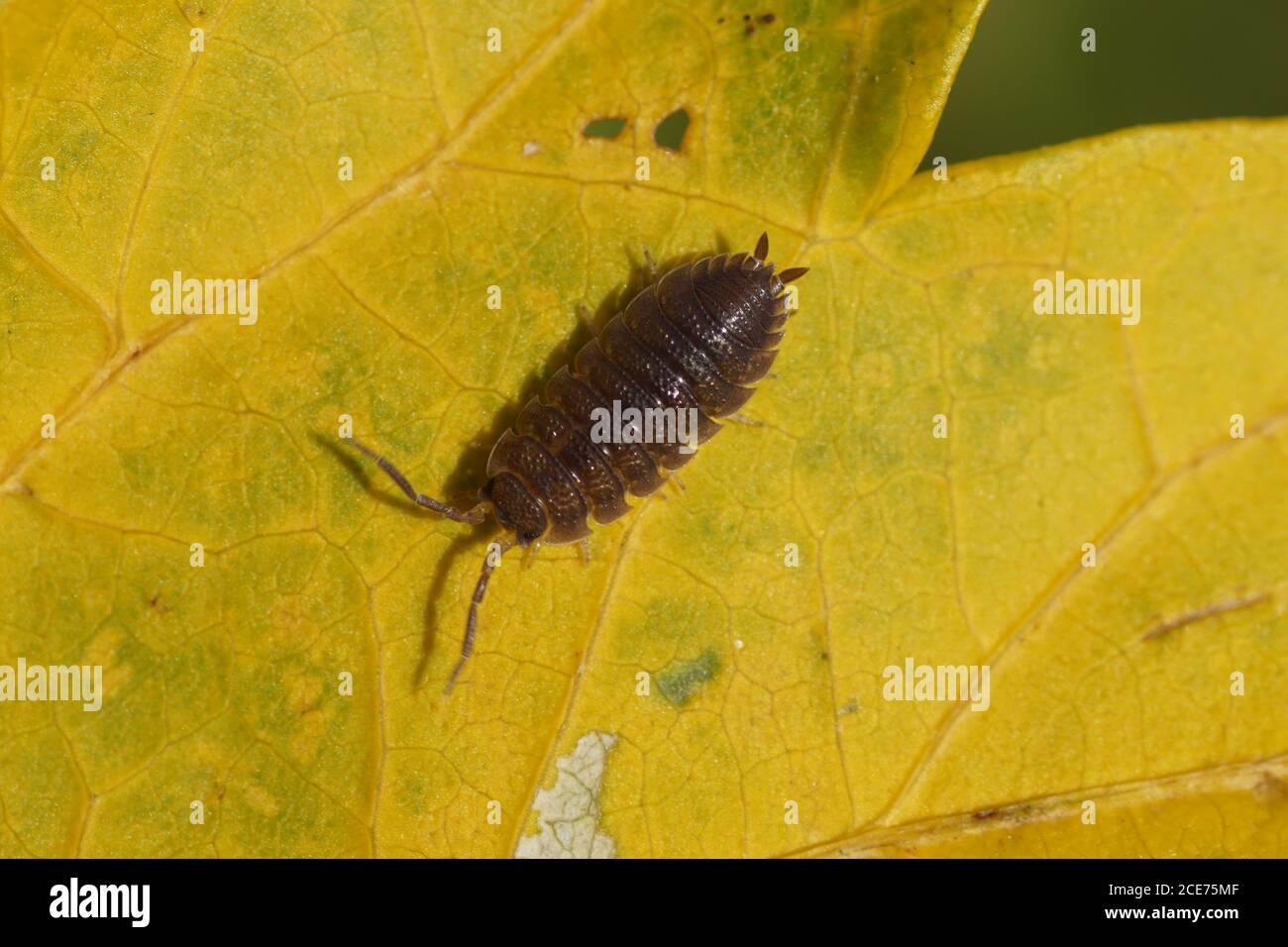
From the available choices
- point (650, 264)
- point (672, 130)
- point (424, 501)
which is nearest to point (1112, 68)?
point (672, 130)

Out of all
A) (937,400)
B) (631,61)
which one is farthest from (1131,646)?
(631,61)

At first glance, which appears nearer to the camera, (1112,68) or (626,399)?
(626,399)

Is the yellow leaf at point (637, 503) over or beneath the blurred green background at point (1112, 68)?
beneath

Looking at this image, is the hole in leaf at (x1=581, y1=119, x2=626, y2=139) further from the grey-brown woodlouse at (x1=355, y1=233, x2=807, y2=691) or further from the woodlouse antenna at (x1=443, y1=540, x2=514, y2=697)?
the woodlouse antenna at (x1=443, y1=540, x2=514, y2=697)

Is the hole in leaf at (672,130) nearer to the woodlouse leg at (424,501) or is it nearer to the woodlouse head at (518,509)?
the woodlouse head at (518,509)

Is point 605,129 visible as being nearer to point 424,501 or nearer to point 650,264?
point 650,264

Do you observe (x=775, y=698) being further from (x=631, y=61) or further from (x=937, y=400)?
(x=631, y=61)

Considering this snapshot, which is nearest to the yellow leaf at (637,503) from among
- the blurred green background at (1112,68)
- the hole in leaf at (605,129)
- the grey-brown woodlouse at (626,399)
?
the hole in leaf at (605,129)
